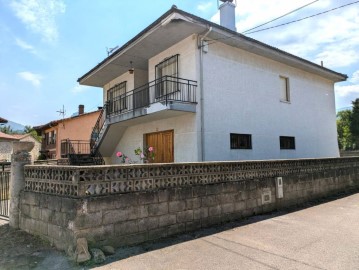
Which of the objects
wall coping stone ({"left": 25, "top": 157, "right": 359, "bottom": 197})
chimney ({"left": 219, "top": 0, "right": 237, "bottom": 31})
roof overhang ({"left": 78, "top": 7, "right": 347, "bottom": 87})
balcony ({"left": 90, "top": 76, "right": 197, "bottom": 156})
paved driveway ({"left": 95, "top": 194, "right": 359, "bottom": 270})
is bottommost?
paved driveway ({"left": 95, "top": 194, "right": 359, "bottom": 270})

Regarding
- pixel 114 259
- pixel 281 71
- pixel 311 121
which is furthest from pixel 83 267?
pixel 311 121

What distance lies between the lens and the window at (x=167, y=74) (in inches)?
439

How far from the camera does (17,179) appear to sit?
5.76 meters

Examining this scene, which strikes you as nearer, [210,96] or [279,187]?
[279,187]

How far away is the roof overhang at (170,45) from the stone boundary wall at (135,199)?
17.0 feet

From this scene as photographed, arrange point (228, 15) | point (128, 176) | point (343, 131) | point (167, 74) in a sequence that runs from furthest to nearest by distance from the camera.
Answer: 1. point (343, 131)
2. point (228, 15)
3. point (167, 74)
4. point (128, 176)

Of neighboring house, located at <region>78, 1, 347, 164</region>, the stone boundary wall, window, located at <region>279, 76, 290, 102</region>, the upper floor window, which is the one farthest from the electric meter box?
the upper floor window

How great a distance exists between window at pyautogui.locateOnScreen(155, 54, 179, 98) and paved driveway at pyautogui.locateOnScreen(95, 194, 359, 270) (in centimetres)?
660

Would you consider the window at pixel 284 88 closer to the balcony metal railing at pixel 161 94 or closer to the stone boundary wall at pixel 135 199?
the balcony metal railing at pixel 161 94

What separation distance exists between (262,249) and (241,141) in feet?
23.4

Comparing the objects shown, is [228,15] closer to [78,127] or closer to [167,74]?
[167,74]

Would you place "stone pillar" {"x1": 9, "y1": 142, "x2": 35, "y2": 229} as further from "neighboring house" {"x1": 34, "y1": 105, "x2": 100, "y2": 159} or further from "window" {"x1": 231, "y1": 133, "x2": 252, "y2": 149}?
"neighboring house" {"x1": 34, "y1": 105, "x2": 100, "y2": 159}

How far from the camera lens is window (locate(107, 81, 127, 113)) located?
1448 cm

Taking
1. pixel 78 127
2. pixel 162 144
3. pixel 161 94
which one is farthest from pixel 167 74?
pixel 78 127
